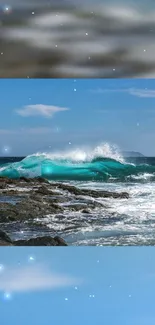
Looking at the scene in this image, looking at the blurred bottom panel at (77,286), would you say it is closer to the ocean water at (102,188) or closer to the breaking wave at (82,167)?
the ocean water at (102,188)

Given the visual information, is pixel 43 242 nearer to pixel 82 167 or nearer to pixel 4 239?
pixel 4 239

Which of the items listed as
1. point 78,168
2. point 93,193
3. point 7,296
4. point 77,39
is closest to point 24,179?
point 78,168

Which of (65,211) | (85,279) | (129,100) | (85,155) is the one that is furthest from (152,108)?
(85,279)

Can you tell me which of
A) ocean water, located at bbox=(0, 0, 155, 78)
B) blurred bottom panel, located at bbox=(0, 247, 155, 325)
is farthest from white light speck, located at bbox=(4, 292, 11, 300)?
ocean water, located at bbox=(0, 0, 155, 78)

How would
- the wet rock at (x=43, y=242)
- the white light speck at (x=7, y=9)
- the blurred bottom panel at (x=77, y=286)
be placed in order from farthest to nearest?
the wet rock at (x=43, y=242) < the white light speck at (x=7, y=9) < the blurred bottom panel at (x=77, y=286)

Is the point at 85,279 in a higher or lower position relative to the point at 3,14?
lower

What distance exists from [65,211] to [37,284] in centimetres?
58

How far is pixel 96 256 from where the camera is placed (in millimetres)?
4082

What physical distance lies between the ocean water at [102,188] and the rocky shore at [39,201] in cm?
3

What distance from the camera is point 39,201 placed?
13.9 feet

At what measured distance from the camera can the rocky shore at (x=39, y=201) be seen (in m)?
4.14

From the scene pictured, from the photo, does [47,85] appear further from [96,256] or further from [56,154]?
[96,256]

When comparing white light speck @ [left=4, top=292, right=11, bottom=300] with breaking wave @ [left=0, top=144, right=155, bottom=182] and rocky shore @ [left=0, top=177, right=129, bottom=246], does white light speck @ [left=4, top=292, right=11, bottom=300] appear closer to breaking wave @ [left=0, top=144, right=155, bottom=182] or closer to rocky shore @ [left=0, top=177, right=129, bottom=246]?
rocky shore @ [left=0, top=177, right=129, bottom=246]

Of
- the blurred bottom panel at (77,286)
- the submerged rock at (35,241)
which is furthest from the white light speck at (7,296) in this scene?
the submerged rock at (35,241)
